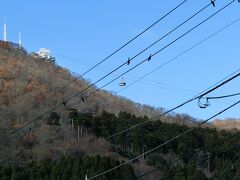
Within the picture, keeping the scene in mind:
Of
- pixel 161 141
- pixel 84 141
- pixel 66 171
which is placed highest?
pixel 84 141

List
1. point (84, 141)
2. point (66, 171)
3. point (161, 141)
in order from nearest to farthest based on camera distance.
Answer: point (66, 171), point (161, 141), point (84, 141)

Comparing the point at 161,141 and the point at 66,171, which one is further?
the point at 161,141

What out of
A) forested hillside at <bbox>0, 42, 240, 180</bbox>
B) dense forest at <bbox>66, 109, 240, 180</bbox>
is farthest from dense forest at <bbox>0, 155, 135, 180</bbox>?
dense forest at <bbox>66, 109, 240, 180</bbox>

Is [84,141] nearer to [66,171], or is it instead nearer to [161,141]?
[161,141]

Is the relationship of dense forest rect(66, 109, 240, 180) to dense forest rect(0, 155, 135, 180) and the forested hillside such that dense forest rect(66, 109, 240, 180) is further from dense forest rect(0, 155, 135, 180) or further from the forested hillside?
dense forest rect(0, 155, 135, 180)

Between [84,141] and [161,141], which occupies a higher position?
[84,141]

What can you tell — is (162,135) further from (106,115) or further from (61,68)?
(61,68)

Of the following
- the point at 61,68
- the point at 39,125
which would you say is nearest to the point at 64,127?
the point at 39,125

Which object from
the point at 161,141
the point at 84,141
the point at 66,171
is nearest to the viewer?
the point at 66,171

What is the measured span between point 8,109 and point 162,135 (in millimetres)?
27685

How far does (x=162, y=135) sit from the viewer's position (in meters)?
78.1

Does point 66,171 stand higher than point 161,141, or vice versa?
point 161,141

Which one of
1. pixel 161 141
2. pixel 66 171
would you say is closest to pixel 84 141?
Answer: pixel 161 141

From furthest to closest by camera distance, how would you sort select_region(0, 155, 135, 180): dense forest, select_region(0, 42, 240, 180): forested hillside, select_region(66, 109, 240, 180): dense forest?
select_region(66, 109, 240, 180): dense forest → select_region(0, 42, 240, 180): forested hillside → select_region(0, 155, 135, 180): dense forest
